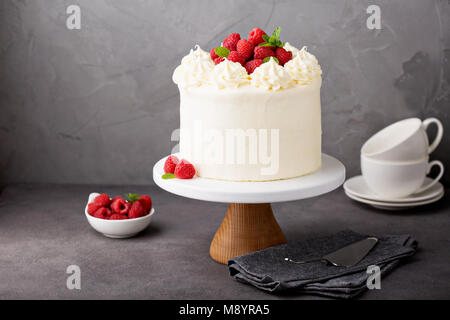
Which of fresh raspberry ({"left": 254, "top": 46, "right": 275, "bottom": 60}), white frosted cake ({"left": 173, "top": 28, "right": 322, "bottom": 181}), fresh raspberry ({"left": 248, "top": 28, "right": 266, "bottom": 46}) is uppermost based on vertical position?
fresh raspberry ({"left": 248, "top": 28, "right": 266, "bottom": 46})

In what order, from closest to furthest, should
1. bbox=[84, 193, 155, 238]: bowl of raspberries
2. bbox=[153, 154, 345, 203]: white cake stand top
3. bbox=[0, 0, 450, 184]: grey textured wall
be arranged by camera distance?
bbox=[153, 154, 345, 203]: white cake stand top
bbox=[84, 193, 155, 238]: bowl of raspberries
bbox=[0, 0, 450, 184]: grey textured wall

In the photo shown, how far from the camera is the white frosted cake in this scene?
1.54 meters

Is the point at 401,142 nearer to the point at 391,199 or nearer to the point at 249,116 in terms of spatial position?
the point at 391,199

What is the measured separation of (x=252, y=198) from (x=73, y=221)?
2.78ft

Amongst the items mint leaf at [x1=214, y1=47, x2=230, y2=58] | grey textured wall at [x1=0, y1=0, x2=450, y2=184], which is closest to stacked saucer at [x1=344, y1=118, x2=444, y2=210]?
grey textured wall at [x1=0, y1=0, x2=450, y2=184]

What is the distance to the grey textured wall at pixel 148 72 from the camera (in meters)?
2.31

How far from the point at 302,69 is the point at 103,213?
0.76 metres

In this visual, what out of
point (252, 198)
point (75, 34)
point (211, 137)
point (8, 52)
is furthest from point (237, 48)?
point (8, 52)

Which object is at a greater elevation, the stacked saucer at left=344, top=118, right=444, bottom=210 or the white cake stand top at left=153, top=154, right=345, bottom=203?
the white cake stand top at left=153, top=154, right=345, bottom=203

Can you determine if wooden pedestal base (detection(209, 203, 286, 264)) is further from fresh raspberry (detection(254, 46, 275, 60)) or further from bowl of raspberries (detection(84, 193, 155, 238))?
fresh raspberry (detection(254, 46, 275, 60))

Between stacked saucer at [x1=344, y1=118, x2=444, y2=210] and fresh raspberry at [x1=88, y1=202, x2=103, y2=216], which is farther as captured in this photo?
stacked saucer at [x1=344, y1=118, x2=444, y2=210]

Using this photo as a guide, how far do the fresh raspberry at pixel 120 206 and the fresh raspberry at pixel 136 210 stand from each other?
0.06 ft

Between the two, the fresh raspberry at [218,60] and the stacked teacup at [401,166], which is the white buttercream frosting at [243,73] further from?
the stacked teacup at [401,166]
